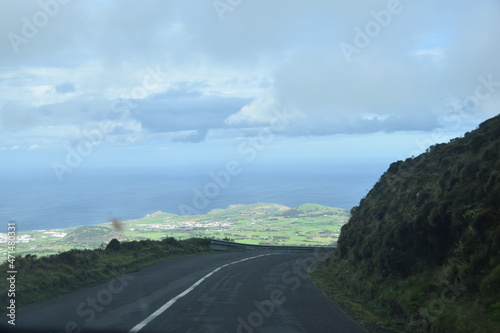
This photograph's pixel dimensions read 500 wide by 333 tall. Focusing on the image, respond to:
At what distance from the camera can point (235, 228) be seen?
68.9 m

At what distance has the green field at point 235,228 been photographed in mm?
30234

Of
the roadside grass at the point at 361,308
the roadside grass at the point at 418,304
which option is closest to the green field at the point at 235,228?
the roadside grass at the point at 361,308

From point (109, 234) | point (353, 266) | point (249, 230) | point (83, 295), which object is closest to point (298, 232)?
point (249, 230)

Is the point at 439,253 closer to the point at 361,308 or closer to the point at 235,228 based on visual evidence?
the point at 361,308

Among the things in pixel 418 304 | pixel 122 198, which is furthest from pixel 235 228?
pixel 418 304

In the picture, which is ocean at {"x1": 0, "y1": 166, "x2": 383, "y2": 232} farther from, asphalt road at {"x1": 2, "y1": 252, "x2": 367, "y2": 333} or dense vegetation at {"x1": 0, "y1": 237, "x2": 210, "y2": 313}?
asphalt road at {"x1": 2, "y1": 252, "x2": 367, "y2": 333}

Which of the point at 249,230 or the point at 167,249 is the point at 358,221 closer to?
the point at 167,249

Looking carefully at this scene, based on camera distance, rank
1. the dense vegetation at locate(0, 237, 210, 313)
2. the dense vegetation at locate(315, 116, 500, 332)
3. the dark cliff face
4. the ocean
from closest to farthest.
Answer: the dense vegetation at locate(315, 116, 500, 332)
the dark cliff face
the dense vegetation at locate(0, 237, 210, 313)
the ocean

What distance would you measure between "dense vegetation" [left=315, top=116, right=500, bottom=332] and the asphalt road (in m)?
1.41

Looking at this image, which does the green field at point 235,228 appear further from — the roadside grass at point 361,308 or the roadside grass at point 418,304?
the roadside grass at point 418,304

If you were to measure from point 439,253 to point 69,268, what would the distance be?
11.6 metres

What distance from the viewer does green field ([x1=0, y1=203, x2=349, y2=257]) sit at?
30.2m

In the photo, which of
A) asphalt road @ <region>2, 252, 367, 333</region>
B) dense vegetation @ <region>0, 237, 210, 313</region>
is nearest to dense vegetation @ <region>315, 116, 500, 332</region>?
asphalt road @ <region>2, 252, 367, 333</region>

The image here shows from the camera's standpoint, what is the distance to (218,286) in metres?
13.4
